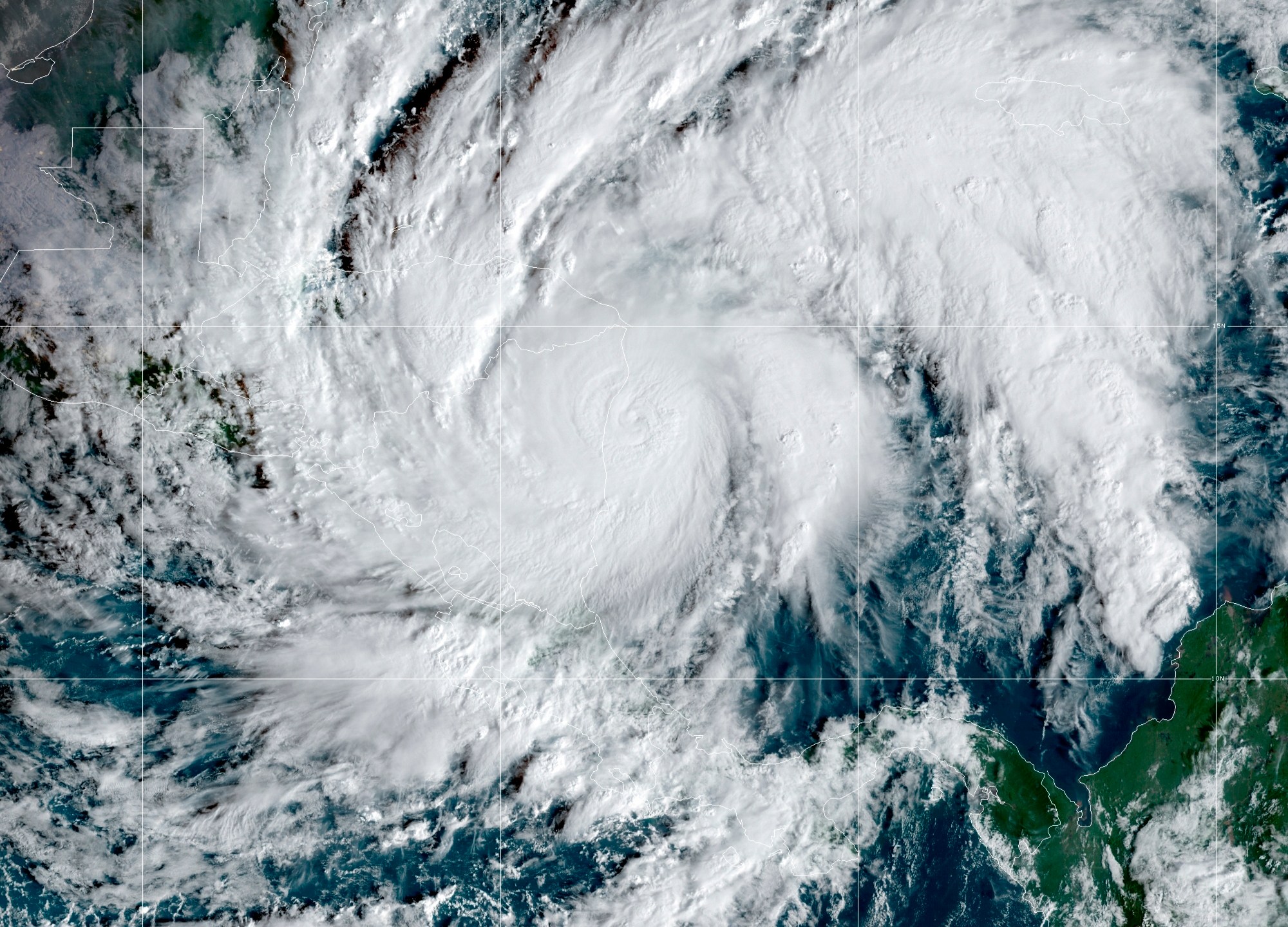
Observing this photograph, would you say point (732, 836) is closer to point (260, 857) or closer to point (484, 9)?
point (260, 857)

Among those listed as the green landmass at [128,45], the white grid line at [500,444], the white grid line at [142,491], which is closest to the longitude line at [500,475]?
the white grid line at [500,444]

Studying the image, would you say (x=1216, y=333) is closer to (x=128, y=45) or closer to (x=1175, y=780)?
(x=1175, y=780)

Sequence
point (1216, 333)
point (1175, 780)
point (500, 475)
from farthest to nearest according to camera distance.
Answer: point (1175, 780)
point (500, 475)
point (1216, 333)

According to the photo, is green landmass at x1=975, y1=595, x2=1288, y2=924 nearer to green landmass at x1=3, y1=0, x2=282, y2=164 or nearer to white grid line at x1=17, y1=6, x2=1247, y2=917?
white grid line at x1=17, y1=6, x2=1247, y2=917

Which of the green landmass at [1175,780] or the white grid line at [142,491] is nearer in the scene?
the white grid line at [142,491]

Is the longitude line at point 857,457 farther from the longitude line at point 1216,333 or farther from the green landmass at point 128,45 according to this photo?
the green landmass at point 128,45

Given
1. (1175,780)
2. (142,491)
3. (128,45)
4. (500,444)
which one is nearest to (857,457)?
(500,444)

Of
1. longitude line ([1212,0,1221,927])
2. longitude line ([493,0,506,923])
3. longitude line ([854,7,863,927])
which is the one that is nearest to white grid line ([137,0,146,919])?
longitude line ([493,0,506,923])

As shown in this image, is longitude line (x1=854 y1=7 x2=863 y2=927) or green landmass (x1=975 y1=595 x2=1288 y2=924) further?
green landmass (x1=975 y1=595 x2=1288 y2=924)
